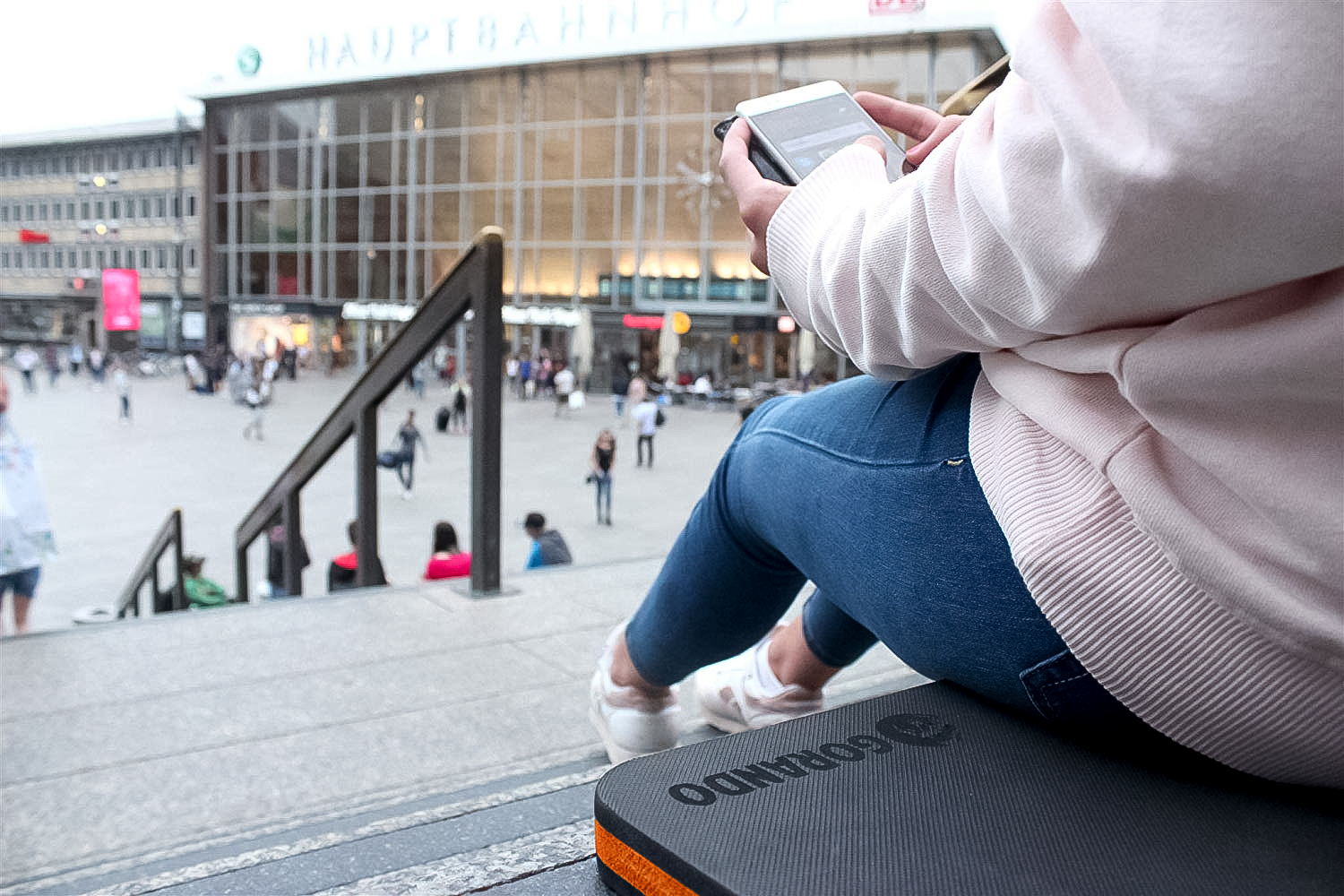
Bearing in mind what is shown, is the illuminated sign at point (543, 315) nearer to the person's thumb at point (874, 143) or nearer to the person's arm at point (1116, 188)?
the person's thumb at point (874, 143)

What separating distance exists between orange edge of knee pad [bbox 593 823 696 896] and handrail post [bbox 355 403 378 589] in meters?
3.31

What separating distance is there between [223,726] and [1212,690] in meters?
2.20

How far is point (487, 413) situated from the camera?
3803 millimetres

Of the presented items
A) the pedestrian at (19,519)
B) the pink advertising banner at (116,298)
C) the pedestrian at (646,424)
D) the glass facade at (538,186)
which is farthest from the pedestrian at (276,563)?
the pink advertising banner at (116,298)

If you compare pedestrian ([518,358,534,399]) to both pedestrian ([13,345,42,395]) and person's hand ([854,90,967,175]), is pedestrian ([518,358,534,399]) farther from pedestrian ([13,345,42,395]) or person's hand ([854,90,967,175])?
person's hand ([854,90,967,175])

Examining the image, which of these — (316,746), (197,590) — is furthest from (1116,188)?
(197,590)

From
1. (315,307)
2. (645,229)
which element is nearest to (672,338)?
(645,229)

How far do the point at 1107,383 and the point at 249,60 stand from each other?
1602 inches

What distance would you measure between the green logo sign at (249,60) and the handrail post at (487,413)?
36.5 metres

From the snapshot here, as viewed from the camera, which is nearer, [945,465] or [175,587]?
[945,465]

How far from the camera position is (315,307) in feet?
113

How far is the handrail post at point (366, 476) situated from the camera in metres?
4.06

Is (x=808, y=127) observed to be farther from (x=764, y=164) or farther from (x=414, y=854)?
(x=414, y=854)

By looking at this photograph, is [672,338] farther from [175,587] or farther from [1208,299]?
[1208,299]
